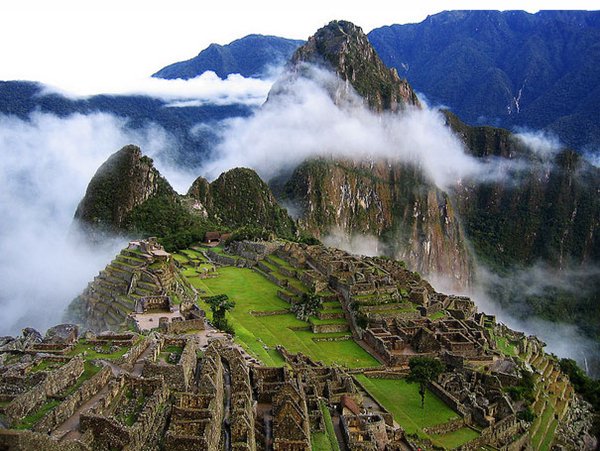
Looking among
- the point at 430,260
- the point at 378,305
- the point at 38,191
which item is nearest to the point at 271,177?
the point at 430,260

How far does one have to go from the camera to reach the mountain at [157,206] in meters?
84.2

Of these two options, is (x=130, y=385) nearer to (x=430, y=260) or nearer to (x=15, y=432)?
(x=15, y=432)

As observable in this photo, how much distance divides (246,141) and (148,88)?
3449 cm

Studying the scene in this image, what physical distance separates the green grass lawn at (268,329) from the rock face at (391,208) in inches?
3897

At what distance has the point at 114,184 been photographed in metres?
93.5

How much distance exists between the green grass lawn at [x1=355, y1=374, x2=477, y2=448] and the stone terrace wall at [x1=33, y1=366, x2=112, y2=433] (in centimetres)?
1751

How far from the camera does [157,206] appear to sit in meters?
92.0

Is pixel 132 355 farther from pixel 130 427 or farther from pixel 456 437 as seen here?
pixel 456 437

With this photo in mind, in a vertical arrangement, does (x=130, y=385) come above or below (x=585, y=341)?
above

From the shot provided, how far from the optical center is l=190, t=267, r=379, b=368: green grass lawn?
37625 mm

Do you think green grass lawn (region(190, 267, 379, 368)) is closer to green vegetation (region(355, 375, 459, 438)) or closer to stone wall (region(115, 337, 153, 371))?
green vegetation (region(355, 375, 459, 438))

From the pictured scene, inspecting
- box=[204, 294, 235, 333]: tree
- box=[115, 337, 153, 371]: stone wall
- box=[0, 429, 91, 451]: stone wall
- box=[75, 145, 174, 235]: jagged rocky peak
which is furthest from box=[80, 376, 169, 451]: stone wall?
box=[75, 145, 174, 235]: jagged rocky peak

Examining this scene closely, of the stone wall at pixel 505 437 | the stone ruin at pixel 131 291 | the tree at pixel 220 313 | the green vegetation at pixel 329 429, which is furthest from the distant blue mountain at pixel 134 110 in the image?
the stone wall at pixel 505 437

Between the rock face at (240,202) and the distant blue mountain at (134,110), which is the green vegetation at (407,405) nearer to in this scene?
the rock face at (240,202)
